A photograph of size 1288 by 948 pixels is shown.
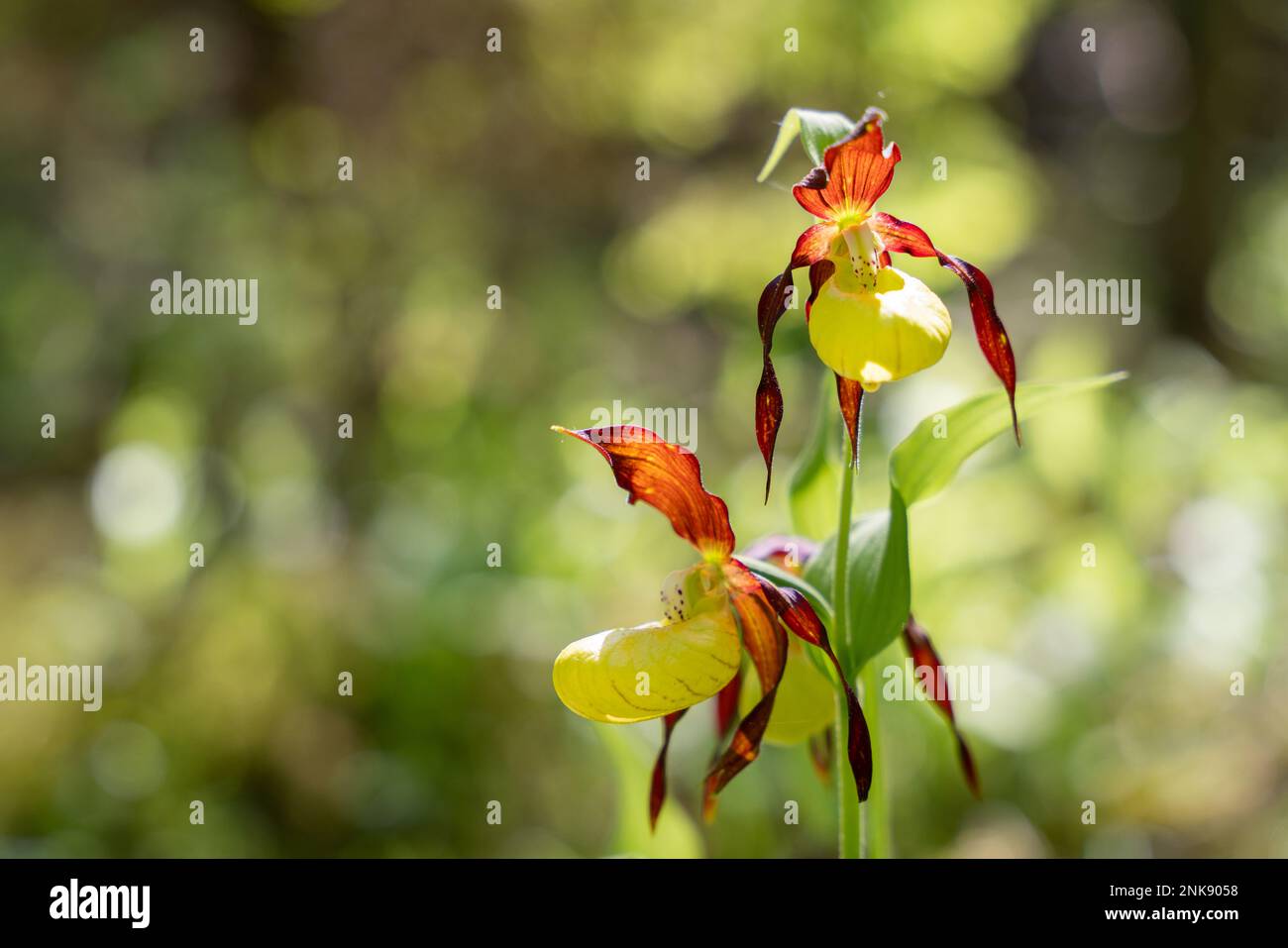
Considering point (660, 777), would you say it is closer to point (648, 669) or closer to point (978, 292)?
point (648, 669)

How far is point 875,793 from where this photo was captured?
0.73m

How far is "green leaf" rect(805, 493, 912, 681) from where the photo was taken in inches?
23.5

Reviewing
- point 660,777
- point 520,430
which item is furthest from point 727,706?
point 520,430

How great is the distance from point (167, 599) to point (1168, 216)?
145 inches

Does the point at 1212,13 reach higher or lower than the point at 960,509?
higher

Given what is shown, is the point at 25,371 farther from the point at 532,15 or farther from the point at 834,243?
the point at 834,243

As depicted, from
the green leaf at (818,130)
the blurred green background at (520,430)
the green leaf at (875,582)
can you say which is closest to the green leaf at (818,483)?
the green leaf at (875,582)

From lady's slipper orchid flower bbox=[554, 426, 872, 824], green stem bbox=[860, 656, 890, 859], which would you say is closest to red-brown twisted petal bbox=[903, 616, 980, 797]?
green stem bbox=[860, 656, 890, 859]

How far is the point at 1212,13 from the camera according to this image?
3160 mm

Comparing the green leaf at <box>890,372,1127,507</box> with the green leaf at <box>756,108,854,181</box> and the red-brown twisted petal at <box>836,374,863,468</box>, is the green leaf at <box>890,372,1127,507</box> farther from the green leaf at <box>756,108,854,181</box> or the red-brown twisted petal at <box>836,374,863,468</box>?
the green leaf at <box>756,108,854,181</box>

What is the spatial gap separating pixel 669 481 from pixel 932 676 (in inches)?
10.4
